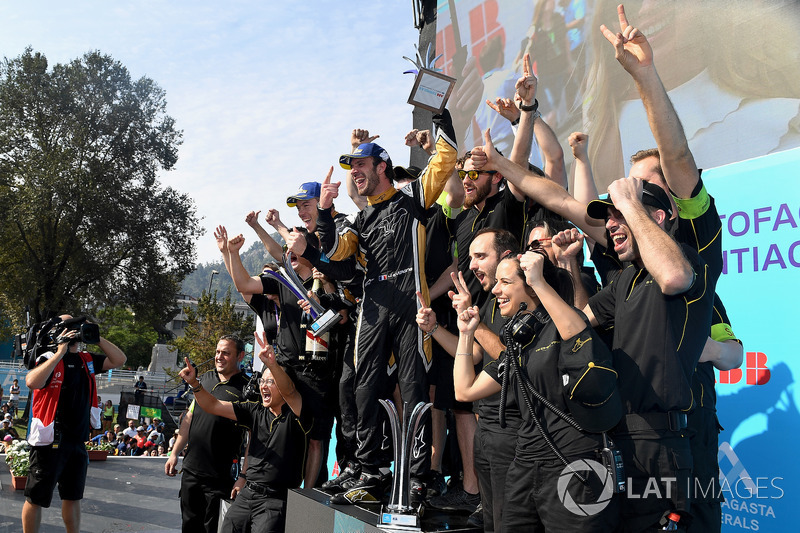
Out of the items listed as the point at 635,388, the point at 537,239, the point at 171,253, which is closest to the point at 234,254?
the point at 537,239

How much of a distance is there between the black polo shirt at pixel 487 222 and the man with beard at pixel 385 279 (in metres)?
0.26

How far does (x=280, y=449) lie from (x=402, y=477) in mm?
1445

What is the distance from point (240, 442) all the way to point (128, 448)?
47.6ft

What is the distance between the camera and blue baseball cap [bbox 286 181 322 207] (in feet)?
15.1

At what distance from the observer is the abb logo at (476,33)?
23.1ft

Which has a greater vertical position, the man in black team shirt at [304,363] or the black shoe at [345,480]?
the man in black team shirt at [304,363]

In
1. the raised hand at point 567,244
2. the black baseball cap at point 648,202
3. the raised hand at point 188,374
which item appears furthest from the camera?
the raised hand at point 188,374

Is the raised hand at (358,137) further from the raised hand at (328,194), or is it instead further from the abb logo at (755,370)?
the abb logo at (755,370)

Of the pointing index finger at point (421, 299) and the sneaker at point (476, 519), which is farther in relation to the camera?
the pointing index finger at point (421, 299)

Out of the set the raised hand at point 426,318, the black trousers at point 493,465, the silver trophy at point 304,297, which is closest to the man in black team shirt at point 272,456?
the silver trophy at point 304,297

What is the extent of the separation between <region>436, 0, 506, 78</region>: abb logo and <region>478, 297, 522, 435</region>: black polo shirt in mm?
4521

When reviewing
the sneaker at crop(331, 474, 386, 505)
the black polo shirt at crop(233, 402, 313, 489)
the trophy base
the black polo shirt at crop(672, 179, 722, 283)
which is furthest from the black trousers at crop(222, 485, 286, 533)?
the black polo shirt at crop(672, 179, 722, 283)

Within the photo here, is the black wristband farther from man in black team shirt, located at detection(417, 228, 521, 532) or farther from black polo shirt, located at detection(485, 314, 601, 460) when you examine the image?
black polo shirt, located at detection(485, 314, 601, 460)

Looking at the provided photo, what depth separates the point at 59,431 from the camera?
18.1 feet
